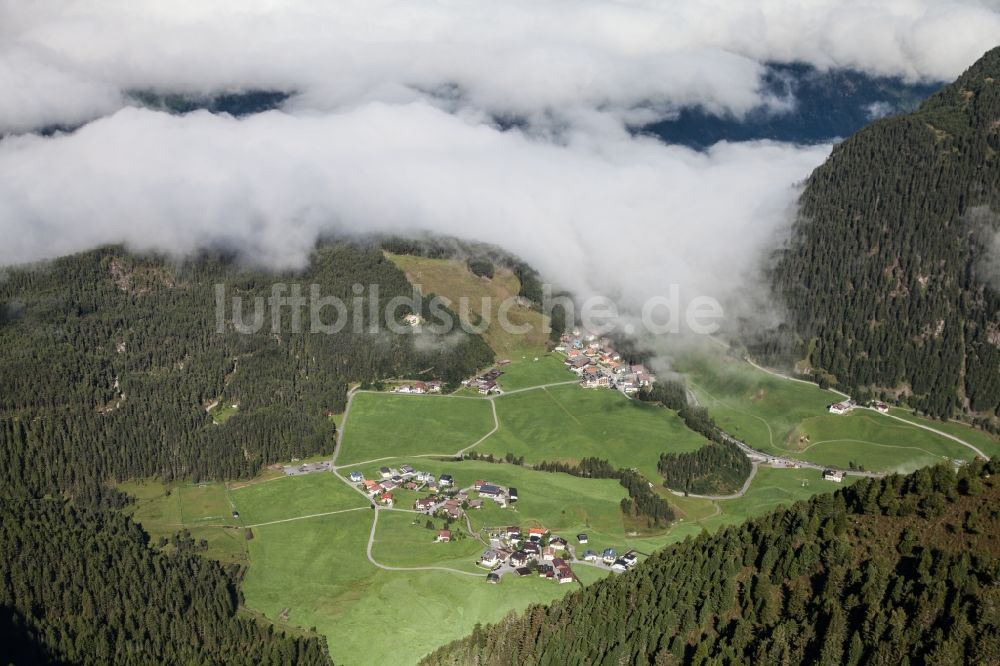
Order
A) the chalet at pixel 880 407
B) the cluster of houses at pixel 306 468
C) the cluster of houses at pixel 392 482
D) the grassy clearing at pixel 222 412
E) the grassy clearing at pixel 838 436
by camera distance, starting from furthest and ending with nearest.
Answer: the chalet at pixel 880 407 < the grassy clearing at pixel 222 412 < the grassy clearing at pixel 838 436 < the cluster of houses at pixel 306 468 < the cluster of houses at pixel 392 482

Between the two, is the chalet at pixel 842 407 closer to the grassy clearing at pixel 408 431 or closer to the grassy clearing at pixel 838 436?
the grassy clearing at pixel 838 436

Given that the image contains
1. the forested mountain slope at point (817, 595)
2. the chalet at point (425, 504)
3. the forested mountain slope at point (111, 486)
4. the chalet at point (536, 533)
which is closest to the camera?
the forested mountain slope at point (817, 595)

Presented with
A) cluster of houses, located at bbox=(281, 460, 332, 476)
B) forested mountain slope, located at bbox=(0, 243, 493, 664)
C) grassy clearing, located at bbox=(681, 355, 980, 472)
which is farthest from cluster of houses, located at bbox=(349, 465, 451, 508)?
grassy clearing, located at bbox=(681, 355, 980, 472)

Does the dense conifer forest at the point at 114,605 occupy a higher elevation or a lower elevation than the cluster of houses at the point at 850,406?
lower

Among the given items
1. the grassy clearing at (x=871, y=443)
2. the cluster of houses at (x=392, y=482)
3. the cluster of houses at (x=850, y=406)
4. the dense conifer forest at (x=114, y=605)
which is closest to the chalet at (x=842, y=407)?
the cluster of houses at (x=850, y=406)

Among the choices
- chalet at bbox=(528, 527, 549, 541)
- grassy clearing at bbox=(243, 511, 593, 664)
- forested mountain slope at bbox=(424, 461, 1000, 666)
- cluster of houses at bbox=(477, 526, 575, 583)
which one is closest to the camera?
forested mountain slope at bbox=(424, 461, 1000, 666)

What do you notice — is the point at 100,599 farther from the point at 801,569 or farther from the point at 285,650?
the point at 801,569

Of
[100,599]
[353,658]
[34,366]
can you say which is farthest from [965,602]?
[34,366]

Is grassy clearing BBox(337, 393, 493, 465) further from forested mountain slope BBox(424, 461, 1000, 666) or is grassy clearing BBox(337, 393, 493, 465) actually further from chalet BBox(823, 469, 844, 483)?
forested mountain slope BBox(424, 461, 1000, 666)
